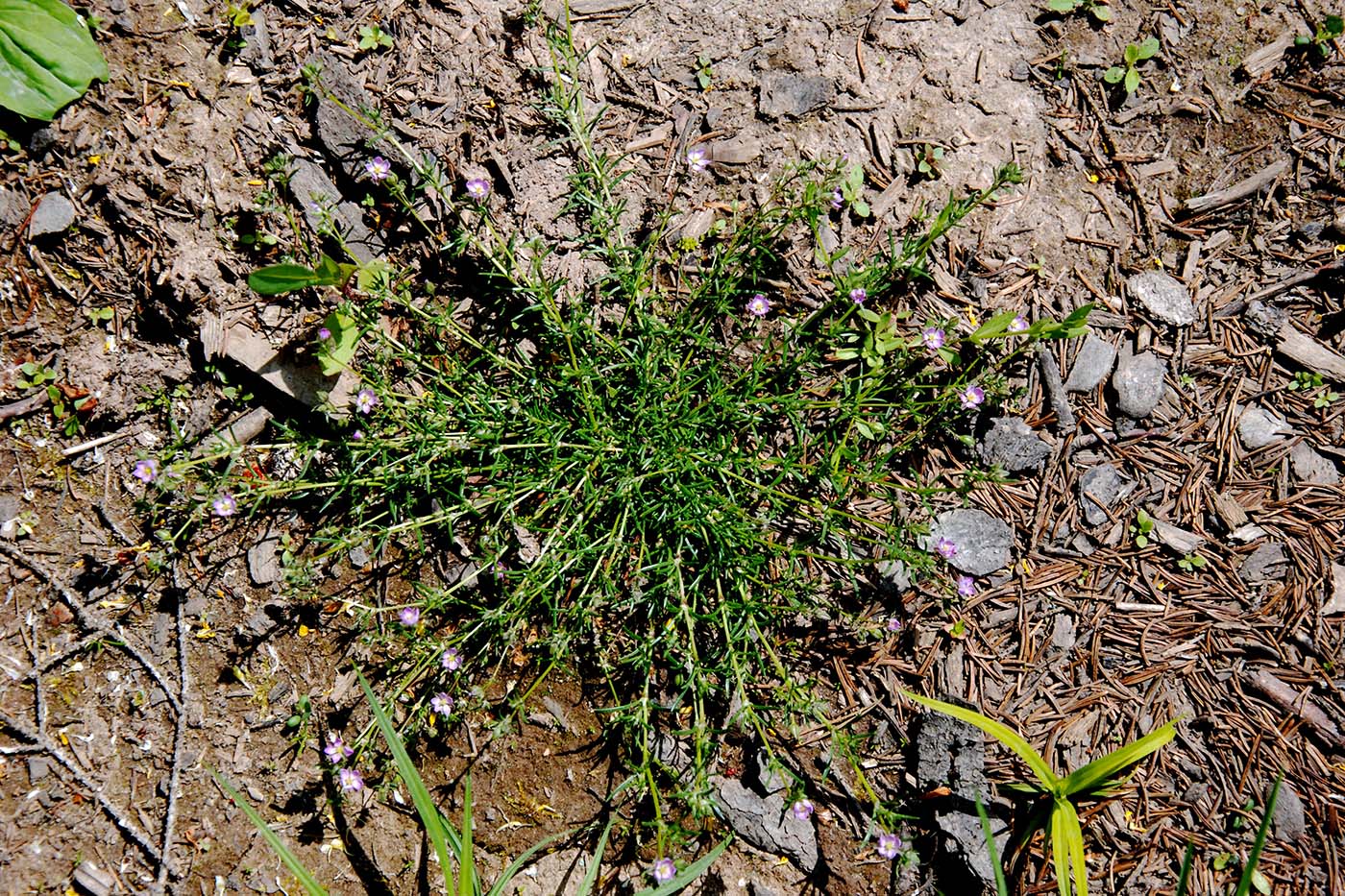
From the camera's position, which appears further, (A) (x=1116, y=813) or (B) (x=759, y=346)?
(B) (x=759, y=346)

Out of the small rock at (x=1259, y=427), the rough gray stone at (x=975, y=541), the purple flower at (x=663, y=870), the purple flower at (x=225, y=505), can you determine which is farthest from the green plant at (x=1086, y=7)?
the purple flower at (x=225, y=505)

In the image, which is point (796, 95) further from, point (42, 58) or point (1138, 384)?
point (42, 58)

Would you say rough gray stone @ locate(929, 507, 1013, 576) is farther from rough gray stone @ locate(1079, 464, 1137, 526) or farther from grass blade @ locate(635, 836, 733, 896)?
grass blade @ locate(635, 836, 733, 896)

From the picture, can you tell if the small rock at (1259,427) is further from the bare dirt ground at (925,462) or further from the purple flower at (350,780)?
the purple flower at (350,780)

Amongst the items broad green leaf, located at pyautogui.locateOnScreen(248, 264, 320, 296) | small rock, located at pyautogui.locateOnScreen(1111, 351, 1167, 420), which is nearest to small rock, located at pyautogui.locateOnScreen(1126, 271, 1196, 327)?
small rock, located at pyautogui.locateOnScreen(1111, 351, 1167, 420)

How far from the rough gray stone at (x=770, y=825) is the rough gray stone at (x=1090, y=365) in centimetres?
238

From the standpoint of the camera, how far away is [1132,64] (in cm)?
405

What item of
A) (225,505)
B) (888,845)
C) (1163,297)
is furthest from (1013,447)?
(225,505)

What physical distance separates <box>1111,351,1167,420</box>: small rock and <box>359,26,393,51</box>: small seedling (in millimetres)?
3862

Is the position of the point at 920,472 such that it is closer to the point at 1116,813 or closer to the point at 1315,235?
the point at 1116,813

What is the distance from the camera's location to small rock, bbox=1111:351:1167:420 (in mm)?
3900

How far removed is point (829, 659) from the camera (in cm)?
388

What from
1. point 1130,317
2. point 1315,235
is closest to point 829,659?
point 1130,317

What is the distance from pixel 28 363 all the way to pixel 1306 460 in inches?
236
